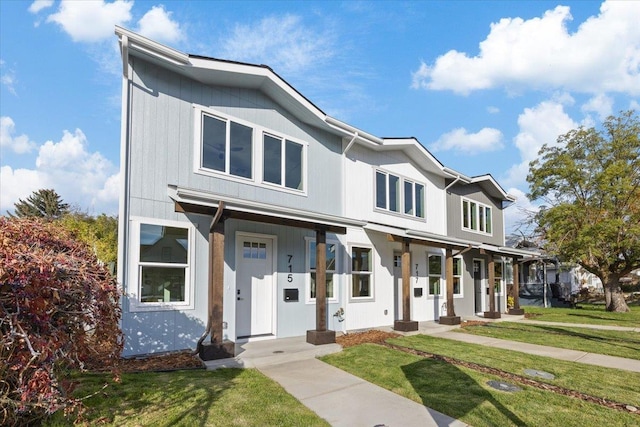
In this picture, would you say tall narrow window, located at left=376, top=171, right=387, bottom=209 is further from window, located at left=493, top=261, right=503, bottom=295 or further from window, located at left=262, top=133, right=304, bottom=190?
window, located at left=493, top=261, right=503, bottom=295

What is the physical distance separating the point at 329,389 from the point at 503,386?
8.45 ft

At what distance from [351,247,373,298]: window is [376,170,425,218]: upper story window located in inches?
64.2

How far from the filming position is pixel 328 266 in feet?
33.8

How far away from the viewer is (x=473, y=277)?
1614cm

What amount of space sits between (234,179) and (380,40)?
8527mm

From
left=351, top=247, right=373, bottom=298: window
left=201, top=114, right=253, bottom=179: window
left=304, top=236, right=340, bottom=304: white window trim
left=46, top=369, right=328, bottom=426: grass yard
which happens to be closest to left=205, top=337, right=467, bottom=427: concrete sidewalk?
left=46, top=369, right=328, bottom=426: grass yard

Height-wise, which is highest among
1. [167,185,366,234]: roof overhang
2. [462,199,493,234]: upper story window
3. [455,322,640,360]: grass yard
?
[462,199,493,234]: upper story window

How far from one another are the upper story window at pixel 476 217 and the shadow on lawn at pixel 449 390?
10223 millimetres

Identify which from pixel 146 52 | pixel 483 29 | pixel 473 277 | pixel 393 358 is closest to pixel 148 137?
pixel 146 52

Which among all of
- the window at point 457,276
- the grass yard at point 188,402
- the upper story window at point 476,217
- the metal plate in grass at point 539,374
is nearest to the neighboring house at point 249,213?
the grass yard at point 188,402

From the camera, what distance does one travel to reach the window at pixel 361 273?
36.5ft

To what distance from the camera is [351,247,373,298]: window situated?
36.5 ft

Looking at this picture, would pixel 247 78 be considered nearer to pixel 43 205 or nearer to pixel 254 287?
pixel 254 287

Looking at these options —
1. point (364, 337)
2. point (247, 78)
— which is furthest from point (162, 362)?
point (247, 78)
